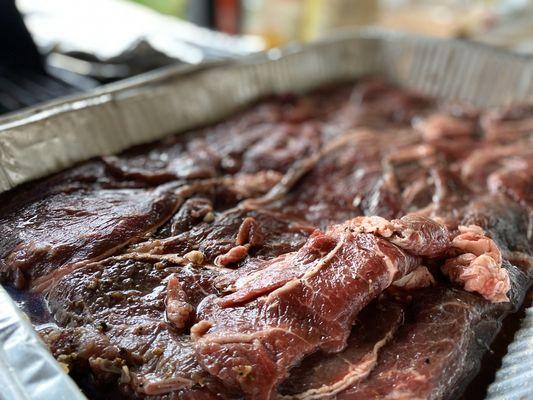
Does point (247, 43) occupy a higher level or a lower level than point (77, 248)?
higher

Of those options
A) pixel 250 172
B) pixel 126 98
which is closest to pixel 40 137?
pixel 126 98

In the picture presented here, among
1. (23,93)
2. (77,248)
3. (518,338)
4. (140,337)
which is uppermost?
(23,93)

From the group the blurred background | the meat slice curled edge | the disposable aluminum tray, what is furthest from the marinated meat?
the blurred background

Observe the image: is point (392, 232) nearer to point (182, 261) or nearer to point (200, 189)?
point (182, 261)

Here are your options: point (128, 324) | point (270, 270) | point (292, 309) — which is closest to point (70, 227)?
point (128, 324)

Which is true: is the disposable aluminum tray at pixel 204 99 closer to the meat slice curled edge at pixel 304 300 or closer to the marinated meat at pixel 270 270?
the marinated meat at pixel 270 270

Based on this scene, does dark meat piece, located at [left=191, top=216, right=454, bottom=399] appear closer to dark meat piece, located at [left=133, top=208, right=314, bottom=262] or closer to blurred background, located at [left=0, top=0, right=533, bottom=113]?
dark meat piece, located at [left=133, top=208, right=314, bottom=262]
